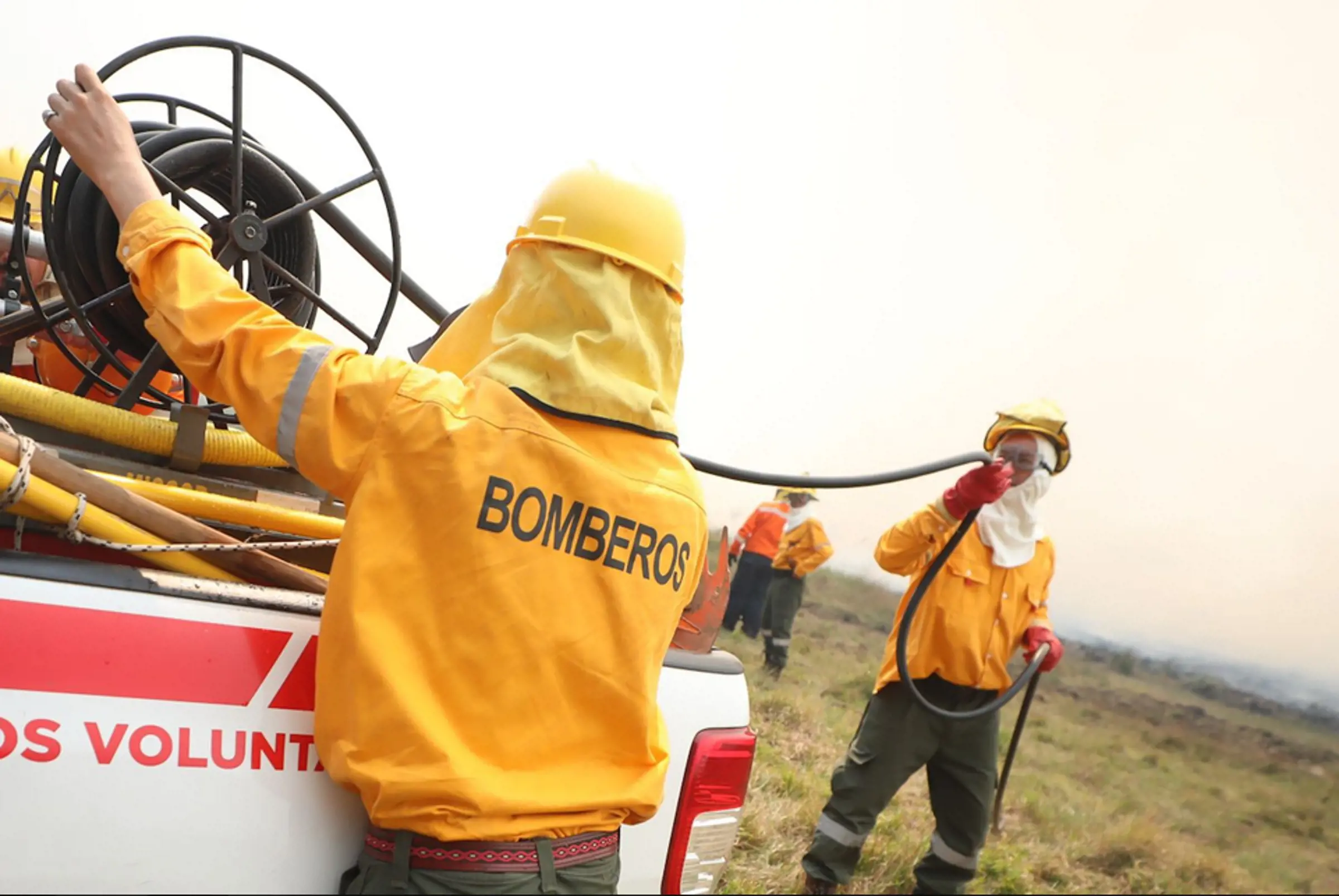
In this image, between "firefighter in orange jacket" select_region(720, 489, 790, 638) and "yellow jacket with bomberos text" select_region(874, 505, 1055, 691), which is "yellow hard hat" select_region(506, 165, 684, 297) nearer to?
"yellow jacket with bomberos text" select_region(874, 505, 1055, 691)

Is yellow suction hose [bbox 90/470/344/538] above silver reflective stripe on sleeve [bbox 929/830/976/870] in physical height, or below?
above

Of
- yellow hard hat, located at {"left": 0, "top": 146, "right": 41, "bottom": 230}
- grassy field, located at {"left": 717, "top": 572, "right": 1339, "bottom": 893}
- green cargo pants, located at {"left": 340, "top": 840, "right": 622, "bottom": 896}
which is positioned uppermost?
yellow hard hat, located at {"left": 0, "top": 146, "right": 41, "bottom": 230}

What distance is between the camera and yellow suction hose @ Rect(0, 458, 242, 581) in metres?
1.28

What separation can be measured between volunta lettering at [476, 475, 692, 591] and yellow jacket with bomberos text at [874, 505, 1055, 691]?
2.50 m

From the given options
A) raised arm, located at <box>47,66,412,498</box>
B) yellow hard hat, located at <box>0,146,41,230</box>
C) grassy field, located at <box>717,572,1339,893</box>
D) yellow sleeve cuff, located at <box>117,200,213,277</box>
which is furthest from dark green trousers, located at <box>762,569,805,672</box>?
yellow sleeve cuff, located at <box>117,200,213,277</box>

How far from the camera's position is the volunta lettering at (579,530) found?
49.0 inches

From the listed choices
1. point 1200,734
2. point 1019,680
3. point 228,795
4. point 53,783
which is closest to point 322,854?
point 228,795

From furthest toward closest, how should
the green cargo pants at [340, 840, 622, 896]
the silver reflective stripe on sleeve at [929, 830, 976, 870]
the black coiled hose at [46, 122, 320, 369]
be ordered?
the silver reflective stripe on sleeve at [929, 830, 976, 870] → the black coiled hose at [46, 122, 320, 369] → the green cargo pants at [340, 840, 622, 896]

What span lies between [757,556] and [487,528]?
25.7 ft

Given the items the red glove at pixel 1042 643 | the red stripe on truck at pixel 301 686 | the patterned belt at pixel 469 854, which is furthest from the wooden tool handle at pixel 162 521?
the red glove at pixel 1042 643

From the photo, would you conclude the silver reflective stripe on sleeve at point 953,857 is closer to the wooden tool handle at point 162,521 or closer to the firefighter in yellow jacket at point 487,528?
the firefighter in yellow jacket at point 487,528

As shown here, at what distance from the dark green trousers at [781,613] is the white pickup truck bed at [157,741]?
24.4 ft

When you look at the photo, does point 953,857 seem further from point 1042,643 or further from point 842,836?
point 1042,643

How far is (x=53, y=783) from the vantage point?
3.71 feet
